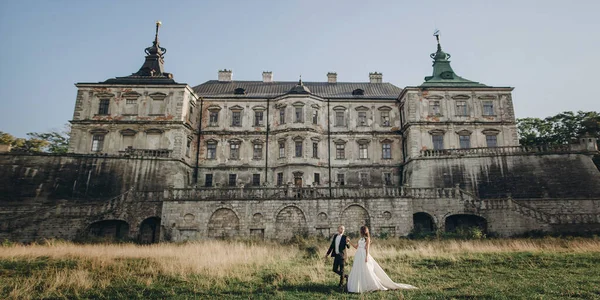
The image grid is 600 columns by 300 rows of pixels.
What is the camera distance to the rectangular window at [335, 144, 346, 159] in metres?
34.6

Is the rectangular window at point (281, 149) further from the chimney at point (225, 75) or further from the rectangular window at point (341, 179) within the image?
the chimney at point (225, 75)

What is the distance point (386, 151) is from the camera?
1379 inches

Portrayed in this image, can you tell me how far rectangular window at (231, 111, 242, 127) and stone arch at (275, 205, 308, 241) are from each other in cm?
1382

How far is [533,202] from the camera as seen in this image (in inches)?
1054

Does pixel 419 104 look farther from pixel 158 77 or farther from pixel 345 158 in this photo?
pixel 158 77

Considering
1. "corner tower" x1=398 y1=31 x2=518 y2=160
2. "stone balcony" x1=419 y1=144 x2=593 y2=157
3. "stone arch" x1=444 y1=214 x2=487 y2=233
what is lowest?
"stone arch" x1=444 y1=214 x2=487 y2=233

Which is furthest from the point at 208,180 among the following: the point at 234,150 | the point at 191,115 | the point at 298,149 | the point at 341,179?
the point at 341,179

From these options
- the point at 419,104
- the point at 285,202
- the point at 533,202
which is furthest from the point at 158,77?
the point at 533,202

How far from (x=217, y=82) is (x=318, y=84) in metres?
11.0

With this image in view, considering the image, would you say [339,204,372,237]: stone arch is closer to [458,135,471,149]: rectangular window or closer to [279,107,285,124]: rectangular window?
[279,107,285,124]: rectangular window

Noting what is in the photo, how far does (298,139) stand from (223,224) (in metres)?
11.8

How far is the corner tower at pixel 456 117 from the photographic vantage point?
32719mm

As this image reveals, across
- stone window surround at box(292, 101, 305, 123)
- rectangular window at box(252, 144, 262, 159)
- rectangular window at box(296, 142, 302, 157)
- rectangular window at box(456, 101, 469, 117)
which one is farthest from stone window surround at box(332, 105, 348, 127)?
rectangular window at box(456, 101, 469, 117)

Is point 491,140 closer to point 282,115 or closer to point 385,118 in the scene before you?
point 385,118
